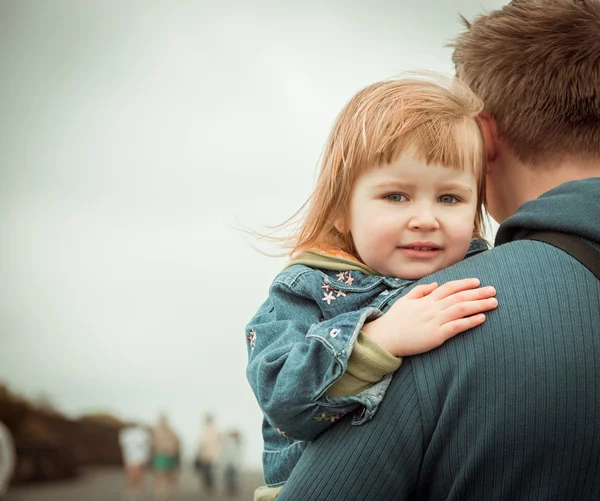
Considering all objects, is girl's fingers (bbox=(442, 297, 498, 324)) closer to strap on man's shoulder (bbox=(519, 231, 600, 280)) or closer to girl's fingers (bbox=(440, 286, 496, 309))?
girl's fingers (bbox=(440, 286, 496, 309))

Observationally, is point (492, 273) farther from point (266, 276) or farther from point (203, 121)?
point (203, 121)

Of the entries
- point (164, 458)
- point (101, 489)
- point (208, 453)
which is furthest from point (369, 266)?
point (101, 489)

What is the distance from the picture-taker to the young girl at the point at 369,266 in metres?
0.96

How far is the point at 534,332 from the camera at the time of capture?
0.91m

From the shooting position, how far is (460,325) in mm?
924

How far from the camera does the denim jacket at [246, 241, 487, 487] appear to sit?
37.9 inches

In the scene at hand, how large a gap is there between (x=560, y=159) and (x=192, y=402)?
29.8 feet

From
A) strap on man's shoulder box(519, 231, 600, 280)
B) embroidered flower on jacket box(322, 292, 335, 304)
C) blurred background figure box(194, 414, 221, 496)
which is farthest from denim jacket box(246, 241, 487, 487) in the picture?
blurred background figure box(194, 414, 221, 496)

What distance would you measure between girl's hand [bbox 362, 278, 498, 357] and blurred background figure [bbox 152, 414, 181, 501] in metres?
8.65

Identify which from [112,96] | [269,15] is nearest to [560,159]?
[269,15]

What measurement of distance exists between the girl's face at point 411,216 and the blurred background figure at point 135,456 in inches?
338

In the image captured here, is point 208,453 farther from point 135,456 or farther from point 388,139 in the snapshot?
point 388,139

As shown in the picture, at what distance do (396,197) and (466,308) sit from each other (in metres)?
0.27

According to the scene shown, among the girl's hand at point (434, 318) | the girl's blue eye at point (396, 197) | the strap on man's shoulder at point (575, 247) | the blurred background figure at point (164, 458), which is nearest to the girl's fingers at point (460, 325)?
the girl's hand at point (434, 318)
